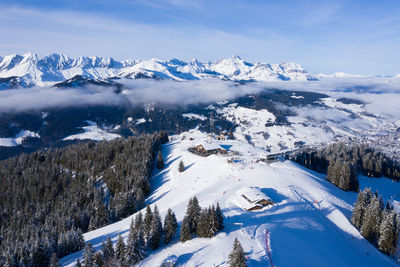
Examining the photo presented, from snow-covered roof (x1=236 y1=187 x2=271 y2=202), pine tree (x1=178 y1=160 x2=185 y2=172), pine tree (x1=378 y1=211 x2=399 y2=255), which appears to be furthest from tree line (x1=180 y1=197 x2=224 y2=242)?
pine tree (x1=178 y1=160 x2=185 y2=172)

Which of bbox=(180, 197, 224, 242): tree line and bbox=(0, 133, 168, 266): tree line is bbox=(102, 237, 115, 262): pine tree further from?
bbox=(0, 133, 168, 266): tree line

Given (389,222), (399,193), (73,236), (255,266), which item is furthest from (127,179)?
(399,193)

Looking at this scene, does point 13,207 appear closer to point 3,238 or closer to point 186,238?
point 3,238

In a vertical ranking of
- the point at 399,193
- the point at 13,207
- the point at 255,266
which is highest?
the point at 255,266

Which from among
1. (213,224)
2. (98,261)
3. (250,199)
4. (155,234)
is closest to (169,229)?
(155,234)

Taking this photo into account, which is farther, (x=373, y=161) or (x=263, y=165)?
(x=373, y=161)

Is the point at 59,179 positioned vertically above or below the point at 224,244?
below

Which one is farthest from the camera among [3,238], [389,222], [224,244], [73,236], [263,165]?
[263,165]
